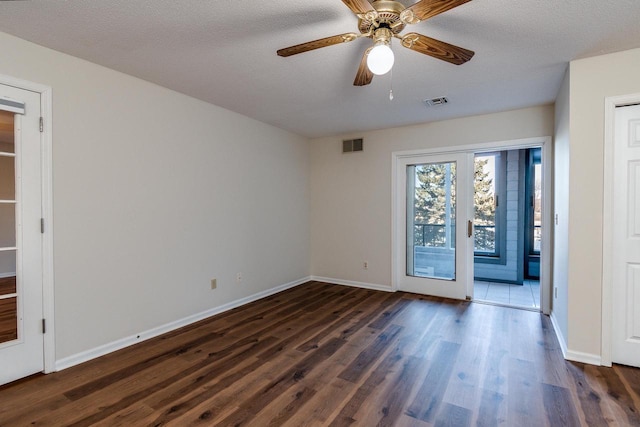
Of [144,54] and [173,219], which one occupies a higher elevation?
[144,54]

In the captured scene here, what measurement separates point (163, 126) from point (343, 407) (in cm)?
300

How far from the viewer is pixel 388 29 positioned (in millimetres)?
1839

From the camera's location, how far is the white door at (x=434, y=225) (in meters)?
4.34

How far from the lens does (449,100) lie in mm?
3561

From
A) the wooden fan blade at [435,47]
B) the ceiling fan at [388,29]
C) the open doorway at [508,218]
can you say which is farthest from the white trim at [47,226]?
the open doorway at [508,218]

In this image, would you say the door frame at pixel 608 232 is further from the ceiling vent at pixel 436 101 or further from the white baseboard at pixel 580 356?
the ceiling vent at pixel 436 101

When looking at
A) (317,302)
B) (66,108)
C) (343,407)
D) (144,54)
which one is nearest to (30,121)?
(66,108)

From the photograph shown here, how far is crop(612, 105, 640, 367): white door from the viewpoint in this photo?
249cm

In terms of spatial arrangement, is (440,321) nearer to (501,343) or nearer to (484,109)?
(501,343)

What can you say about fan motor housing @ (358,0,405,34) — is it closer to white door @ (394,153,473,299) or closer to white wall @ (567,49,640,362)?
white wall @ (567,49,640,362)

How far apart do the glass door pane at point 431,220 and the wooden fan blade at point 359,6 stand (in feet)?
10.6

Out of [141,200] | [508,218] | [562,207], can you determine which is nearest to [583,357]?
[562,207]

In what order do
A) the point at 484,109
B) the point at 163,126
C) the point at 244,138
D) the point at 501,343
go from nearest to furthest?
A: the point at 501,343 → the point at 163,126 → the point at 484,109 → the point at 244,138

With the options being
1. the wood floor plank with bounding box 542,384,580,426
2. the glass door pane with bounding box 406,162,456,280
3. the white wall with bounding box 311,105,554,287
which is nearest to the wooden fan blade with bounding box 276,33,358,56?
the wood floor plank with bounding box 542,384,580,426
